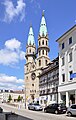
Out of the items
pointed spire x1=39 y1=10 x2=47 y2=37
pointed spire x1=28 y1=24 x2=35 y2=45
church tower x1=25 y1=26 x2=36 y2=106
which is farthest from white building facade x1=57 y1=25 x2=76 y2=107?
pointed spire x1=28 y1=24 x2=35 y2=45

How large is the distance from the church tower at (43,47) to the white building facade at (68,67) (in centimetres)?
6080

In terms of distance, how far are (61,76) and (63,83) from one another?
2030mm

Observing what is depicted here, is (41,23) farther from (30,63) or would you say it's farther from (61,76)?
(61,76)

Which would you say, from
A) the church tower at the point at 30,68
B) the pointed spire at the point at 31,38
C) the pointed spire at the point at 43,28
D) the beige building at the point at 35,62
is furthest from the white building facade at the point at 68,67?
the pointed spire at the point at 31,38

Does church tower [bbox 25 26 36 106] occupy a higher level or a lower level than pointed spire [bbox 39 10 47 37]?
lower

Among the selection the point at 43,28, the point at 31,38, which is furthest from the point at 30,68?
the point at 43,28

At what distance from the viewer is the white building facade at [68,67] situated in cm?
4034

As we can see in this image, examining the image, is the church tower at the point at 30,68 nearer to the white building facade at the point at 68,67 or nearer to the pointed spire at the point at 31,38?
the pointed spire at the point at 31,38

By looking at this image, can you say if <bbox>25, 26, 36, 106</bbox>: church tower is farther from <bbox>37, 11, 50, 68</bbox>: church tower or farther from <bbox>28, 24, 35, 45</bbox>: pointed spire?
<bbox>37, 11, 50, 68</bbox>: church tower

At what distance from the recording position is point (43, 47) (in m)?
110

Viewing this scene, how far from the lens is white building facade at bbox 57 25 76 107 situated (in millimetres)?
40344

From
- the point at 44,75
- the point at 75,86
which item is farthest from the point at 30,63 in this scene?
the point at 75,86

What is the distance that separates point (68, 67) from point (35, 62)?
73417mm

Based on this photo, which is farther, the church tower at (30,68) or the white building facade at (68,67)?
the church tower at (30,68)
